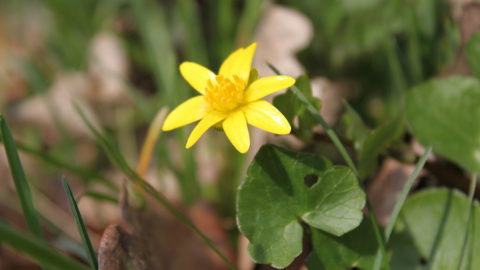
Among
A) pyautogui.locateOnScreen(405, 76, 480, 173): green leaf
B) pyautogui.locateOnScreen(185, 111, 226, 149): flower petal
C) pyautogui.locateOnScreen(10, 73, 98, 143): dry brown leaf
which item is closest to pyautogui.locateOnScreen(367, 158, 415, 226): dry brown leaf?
pyautogui.locateOnScreen(405, 76, 480, 173): green leaf

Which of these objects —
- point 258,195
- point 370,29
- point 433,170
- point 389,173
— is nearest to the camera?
point 258,195

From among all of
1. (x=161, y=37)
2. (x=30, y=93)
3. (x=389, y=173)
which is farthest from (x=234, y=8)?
(x=389, y=173)

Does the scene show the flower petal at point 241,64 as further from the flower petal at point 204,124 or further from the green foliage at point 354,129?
the green foliage at point 354,129

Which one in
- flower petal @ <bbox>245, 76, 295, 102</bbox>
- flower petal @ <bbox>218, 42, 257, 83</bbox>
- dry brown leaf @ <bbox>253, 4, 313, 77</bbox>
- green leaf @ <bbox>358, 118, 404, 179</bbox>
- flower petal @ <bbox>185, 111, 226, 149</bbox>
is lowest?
green leaf @ <bbox>358, 118, 404, 179</bbox>

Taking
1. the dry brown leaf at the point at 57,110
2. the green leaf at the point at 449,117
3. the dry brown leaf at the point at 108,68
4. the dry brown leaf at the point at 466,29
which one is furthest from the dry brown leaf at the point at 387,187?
the dry brown leaf at the point at 57,110

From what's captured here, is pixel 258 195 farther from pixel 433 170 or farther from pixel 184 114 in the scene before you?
pixel 433 170

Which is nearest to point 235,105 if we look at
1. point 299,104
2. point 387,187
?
point 299,104

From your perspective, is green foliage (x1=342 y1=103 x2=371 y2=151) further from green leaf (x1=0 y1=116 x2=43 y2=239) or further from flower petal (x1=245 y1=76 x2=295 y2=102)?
green leaf (x1=0 y1=116 x2=43 y2=239)
